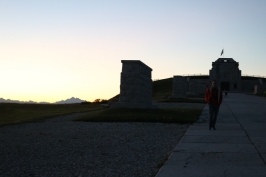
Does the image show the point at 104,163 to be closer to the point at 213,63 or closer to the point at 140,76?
the point at 140,76

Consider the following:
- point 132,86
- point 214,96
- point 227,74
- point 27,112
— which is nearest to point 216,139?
point 214,96

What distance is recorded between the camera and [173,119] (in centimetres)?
Answer: 1683

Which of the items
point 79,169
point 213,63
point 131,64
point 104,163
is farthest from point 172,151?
point 213,63

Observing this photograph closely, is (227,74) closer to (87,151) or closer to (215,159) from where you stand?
(87,151)

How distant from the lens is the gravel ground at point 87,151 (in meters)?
7.19

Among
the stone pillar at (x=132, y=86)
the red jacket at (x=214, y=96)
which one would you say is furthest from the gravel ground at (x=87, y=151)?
the stone pillar at (x=132, y=86)

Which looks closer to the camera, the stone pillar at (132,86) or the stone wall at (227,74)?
the stone pillar at (132,86)

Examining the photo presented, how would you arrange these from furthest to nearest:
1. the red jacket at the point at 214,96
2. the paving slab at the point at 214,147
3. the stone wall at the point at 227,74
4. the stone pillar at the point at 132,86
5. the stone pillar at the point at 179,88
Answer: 1. the stone wall at the point at 227,74
2. the stone pillar at the point at 179,88
3. the stone pillar at the point at 132,86
4. the red jacket at the point at 214,96
5. the paving slab at the point at 214,147

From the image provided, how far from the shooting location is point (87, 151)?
30.3ft

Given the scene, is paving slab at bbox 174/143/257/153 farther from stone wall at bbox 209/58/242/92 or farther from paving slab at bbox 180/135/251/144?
stone wall at bbox 209/58/242/92

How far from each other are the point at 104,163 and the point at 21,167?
1701 mm

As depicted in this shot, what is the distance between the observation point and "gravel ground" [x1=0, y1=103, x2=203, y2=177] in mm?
7191

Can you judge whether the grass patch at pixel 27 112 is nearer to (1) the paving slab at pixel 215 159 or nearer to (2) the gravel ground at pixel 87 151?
(2) the gravel ground at pixel 87 151

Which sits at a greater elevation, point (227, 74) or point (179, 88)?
point (227, 74)
